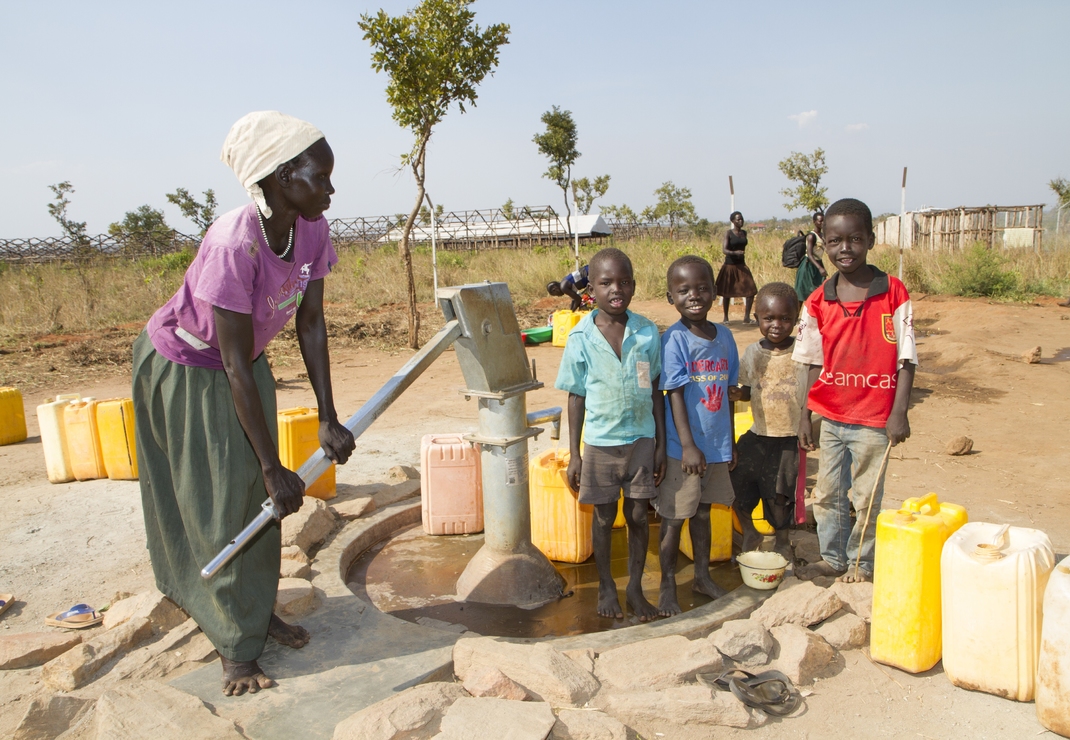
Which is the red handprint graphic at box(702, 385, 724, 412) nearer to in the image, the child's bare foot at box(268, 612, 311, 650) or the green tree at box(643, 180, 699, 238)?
the child's bare foot at box(268, 612, 311, 650)

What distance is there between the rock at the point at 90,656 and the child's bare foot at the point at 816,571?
90.8 inches

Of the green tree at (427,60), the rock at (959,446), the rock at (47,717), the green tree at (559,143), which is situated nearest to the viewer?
the rock at (47,717)

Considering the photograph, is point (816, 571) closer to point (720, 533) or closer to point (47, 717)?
point (720, 533)

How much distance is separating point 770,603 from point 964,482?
2.19 m

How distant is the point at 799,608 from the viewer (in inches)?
95.0

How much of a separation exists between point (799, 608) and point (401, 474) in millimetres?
2375

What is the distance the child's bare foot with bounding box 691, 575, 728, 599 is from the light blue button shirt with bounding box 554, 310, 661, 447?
61 cm

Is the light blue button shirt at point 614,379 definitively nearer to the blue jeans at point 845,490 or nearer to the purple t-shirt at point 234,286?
the blue jeans at point 845,490

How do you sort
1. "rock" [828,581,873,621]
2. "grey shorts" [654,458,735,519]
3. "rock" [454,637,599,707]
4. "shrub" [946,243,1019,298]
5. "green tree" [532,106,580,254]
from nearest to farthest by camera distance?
"rock" [454,637,599,707] → "rock" [828,581,873,621] → "grey shorts" [654,458,735,519] → "shrub" [946,243,1019,298] → "green tree" [532,106,580,254]

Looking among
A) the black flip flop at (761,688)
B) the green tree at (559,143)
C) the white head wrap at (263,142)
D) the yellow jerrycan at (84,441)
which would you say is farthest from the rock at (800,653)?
the green tree at (559,143)

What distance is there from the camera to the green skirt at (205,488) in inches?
83.7

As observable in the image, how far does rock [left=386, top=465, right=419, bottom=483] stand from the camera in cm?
417

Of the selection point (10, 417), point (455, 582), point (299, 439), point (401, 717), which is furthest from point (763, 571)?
point (10, 417)

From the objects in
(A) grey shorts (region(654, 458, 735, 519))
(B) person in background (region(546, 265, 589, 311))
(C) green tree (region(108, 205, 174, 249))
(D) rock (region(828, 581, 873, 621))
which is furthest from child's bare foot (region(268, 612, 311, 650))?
(C) green tree (region(108, 205, 174, 249))
